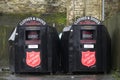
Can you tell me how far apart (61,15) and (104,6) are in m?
6.01

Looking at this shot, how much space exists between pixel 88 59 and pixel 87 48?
30 centimetres

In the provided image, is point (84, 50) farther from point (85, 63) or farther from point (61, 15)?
point (61, 15)

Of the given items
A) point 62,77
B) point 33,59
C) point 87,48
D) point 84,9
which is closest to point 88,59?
point 87,48

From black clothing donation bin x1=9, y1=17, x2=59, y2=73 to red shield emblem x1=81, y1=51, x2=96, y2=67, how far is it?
82 cm

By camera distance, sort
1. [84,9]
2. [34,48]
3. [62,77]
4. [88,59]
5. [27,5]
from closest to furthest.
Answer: [62,77] → [88,59] → [34,48] → [84,9] → [27,5]

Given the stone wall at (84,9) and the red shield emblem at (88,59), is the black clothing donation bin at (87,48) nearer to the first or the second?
the red shield emblem at (88,59)

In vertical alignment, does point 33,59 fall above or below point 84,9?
below

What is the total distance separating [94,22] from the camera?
1376 centimetres

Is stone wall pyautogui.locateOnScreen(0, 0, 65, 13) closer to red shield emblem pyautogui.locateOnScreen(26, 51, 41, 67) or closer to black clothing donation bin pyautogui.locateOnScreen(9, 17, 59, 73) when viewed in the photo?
black clothing donation bin pyautogui.locateOnScreen(9, 17, 59, 73)

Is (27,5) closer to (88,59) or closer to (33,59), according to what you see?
(33,59)

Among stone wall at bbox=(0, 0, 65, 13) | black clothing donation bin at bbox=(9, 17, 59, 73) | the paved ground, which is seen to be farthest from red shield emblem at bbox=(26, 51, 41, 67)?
stone wall at bbox=(0, 0, 65, 13)

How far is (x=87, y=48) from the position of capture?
537 inches

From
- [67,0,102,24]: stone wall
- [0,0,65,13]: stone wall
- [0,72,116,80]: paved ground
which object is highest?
[0,0,65,13]: stone wall

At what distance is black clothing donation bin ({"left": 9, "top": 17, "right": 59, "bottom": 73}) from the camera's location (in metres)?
13.6
